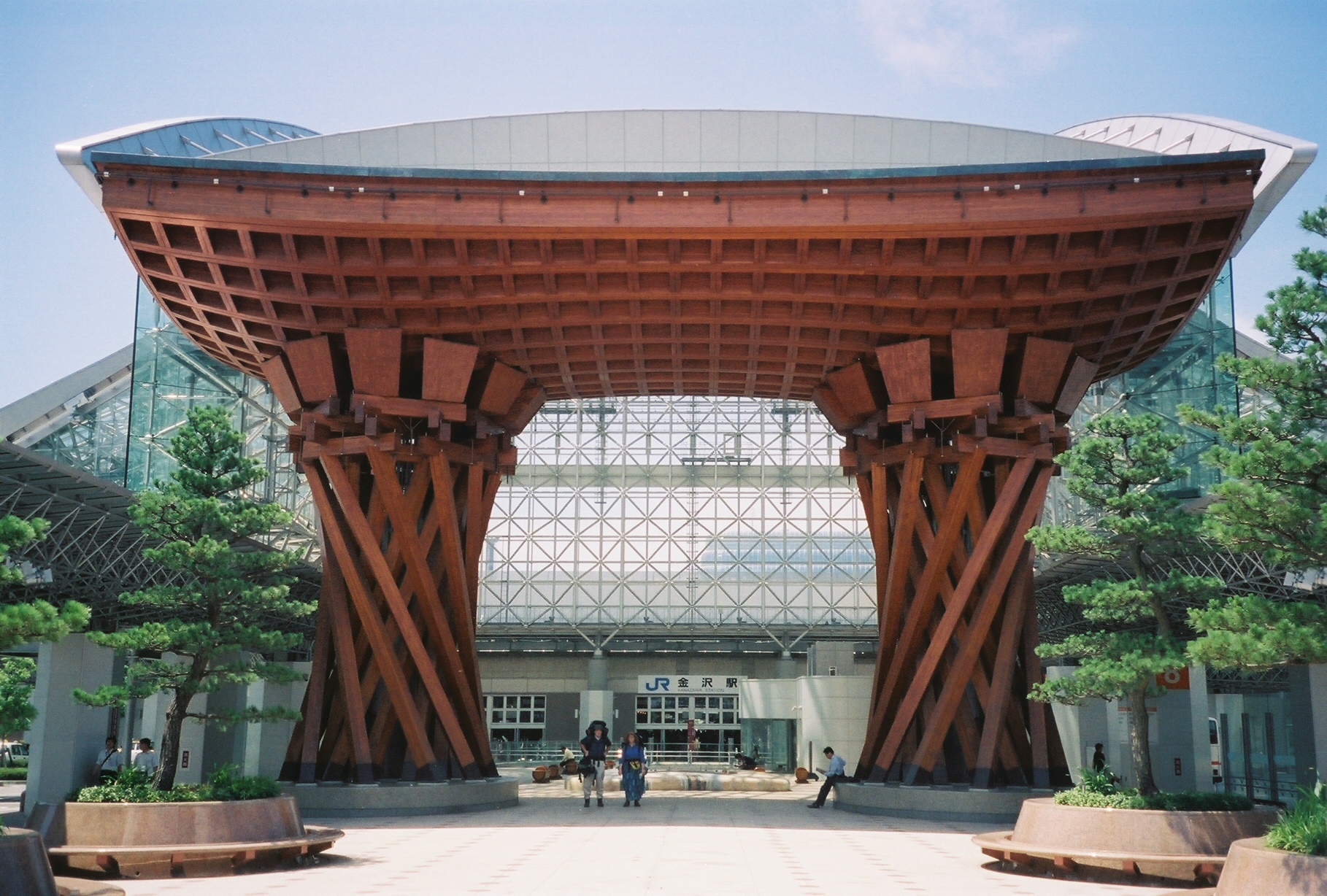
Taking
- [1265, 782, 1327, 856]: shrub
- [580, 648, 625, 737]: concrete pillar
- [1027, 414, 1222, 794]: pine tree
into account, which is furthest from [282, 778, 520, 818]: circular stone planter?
[580, 648, 625, 737]: concrete pillar

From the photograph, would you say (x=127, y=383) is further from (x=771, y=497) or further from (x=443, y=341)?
(x=771, y=497)

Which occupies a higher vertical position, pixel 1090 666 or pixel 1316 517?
pixel 1316 517

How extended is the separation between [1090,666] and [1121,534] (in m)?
1.86

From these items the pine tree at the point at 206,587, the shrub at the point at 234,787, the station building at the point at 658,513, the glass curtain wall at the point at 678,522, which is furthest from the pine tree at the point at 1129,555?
the glass curtain wall at the point at 678,522

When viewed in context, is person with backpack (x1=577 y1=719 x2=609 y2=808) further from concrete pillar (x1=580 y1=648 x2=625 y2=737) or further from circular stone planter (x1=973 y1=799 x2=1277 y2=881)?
concrete pillar (x1=580 y1=648 x2=625 y2=737)

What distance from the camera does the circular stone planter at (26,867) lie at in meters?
8.32

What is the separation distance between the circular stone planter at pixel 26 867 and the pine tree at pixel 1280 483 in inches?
371

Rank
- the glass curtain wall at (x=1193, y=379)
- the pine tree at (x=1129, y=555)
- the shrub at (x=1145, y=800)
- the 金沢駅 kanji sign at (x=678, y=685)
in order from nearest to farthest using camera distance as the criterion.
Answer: the shrub at (x=1145, y=800), the pine tree at (x=1129, y=555), the glass curtain wall at (x=1193, y=379), the 金沢駅 kanji sign at (x=678, y=685)

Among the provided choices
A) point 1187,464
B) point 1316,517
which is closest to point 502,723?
point 1187,464

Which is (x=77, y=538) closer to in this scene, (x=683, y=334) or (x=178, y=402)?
(x=178, y=402)

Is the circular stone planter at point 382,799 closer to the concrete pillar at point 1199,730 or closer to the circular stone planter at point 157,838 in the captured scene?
the circular stone planter at point 157,838

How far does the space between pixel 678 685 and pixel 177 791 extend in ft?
121

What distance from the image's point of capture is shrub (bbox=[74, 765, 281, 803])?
1218cm

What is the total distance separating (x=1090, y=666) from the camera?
536 inches
